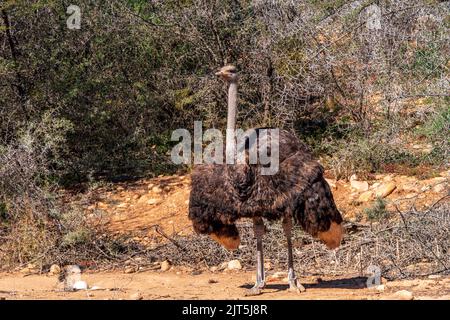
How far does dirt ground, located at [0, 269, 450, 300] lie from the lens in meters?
6.09

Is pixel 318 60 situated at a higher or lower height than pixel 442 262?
higher

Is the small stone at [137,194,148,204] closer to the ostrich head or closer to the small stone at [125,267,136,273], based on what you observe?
the small stone at [125,267,136,273]

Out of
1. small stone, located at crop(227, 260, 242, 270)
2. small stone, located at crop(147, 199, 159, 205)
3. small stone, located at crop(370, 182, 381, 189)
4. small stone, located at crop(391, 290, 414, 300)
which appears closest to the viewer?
small stone, located at crop(391, 290, 414, 300)

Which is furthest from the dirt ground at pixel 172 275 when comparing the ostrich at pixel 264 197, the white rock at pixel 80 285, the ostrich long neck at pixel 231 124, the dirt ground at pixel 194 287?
the ostrich long neck at pixel 231 124

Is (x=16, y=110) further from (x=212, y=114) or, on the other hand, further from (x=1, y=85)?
(x=212, y=114)

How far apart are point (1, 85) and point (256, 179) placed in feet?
14.6

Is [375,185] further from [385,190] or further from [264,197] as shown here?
[264,197]

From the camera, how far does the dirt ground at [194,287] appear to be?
609cm

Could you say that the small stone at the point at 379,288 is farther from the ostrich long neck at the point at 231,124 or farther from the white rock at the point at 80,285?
the white rock at the point at 80,285

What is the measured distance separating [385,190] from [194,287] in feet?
9.60

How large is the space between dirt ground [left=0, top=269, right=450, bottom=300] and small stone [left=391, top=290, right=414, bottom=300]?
0.03m

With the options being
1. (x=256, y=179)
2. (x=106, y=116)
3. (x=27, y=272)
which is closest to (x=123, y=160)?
(x=106, y=116)

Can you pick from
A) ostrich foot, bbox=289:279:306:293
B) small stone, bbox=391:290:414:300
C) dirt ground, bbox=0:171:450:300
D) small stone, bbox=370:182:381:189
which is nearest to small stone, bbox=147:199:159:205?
dirt ground, bbox=0:171:450:300

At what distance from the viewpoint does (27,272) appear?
7633mm
